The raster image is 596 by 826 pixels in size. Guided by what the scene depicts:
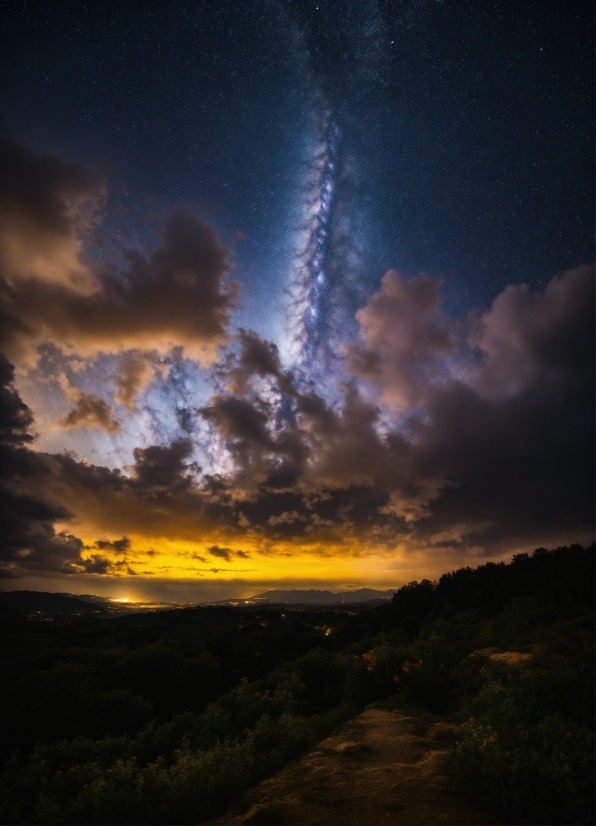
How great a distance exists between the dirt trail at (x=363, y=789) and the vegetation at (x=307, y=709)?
64cm

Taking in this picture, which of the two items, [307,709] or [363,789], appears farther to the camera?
[307,709]

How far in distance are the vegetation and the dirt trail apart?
0.64m

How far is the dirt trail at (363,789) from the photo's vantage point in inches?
320

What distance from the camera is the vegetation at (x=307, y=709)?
8352 millimetres

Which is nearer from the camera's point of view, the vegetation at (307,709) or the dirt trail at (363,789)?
the dirt trail at (363,789)

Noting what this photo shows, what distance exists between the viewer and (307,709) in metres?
22.2

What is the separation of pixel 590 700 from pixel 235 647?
162 feet

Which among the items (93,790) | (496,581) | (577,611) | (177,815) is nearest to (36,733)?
(93,790)

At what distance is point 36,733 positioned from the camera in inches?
1133

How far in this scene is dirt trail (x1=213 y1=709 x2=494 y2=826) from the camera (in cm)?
812

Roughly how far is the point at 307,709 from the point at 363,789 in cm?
1482

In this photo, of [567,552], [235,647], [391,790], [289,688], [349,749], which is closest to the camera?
[391,790]

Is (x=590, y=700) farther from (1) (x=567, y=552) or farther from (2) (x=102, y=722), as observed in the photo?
(1) (x=567, y=552)

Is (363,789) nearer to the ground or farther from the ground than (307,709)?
farther from the ground
